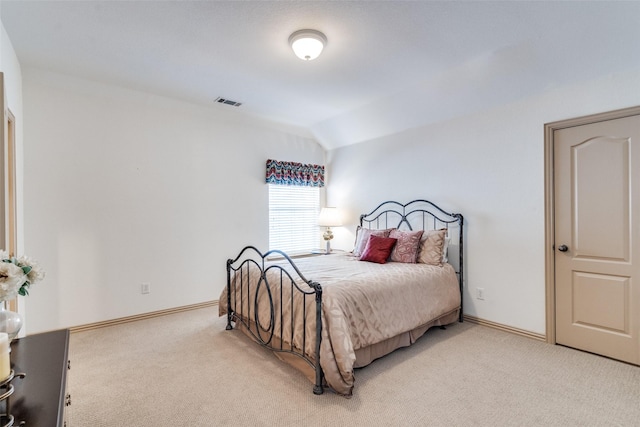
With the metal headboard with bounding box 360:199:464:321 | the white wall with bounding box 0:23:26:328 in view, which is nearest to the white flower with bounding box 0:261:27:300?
the white wall with bounding box 0:23:26:328

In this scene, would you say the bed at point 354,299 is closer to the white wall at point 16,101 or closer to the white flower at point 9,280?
the white flower at point 9,280

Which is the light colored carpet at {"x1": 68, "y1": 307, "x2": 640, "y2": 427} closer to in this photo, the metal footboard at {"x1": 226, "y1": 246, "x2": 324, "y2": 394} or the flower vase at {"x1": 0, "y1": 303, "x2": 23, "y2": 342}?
the metal footboard at {"x1": 226, "y1": 246, "x2": 324, "y2": 394}

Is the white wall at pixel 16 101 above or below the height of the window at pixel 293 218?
above

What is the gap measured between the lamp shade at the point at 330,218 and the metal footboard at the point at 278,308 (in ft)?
5.94

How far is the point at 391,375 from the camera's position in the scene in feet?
8.08

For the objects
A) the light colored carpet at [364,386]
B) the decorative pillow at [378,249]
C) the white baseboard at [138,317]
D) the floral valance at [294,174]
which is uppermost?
the floral valance at [294,174]

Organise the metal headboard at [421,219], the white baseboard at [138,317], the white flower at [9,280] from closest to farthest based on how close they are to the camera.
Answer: the white flower at [9,280] < the white baseboard at [138,317] < the metal headboard at [421,219]

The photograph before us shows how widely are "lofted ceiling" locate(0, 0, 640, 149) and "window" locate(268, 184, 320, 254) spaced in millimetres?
1658

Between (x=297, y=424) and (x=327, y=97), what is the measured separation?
11.1 ft

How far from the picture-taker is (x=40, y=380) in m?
1.15

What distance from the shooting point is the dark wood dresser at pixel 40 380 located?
949 mm

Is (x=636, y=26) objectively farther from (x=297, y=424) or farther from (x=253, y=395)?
(x=253, y=395)

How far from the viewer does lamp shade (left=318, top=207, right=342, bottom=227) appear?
16.3 feet

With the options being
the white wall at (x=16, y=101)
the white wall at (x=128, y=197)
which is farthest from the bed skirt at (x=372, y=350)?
the white wall at (x=16, y=101)
